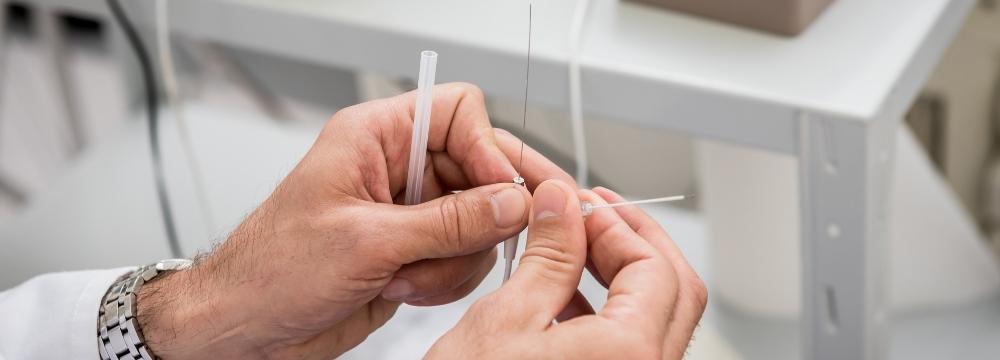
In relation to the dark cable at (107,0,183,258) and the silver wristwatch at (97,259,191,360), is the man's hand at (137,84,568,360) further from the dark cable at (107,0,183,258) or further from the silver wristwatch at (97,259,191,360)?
the dark cable at (107,0,183,258)

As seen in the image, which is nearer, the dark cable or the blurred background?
the blurred background

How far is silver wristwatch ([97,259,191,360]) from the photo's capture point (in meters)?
0.67

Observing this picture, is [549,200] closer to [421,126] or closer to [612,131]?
[421,126]

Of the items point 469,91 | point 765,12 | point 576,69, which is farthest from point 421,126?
point 765,12

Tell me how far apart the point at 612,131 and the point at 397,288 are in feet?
1.87

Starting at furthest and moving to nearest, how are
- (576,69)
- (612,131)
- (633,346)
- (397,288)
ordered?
(612,131) < (576,69) < (397,288) < (633,346)

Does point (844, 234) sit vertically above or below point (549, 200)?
below

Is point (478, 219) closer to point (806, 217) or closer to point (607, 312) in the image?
point (607, 312)

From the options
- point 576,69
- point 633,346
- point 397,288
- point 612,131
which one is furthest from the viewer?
point 612,131

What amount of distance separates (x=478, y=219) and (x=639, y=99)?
0.67ft

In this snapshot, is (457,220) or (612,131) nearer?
(457,220)

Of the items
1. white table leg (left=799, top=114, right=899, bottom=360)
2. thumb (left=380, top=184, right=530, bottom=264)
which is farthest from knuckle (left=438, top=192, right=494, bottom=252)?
white table leg (left=799, top=114, right=899, bottom=360)

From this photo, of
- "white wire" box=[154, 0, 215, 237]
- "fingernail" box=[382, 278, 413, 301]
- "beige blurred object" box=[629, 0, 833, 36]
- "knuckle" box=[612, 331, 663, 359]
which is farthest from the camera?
"white wire" box=[154, 0, 215, 237]

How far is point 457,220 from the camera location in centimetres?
58
